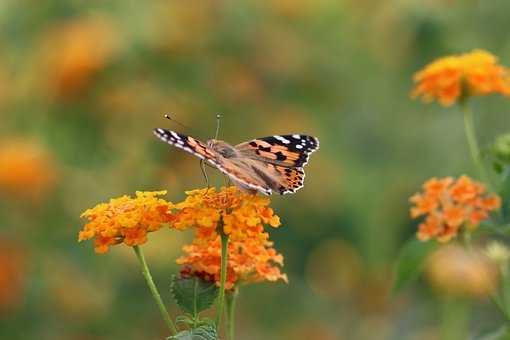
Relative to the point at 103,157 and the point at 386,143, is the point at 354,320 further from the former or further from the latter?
the point at 103,157

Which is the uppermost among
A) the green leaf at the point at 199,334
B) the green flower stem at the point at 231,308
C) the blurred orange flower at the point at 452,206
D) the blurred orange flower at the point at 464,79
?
the blurred orange flower at the point at 464,79

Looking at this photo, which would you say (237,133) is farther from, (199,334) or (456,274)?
(199,334)

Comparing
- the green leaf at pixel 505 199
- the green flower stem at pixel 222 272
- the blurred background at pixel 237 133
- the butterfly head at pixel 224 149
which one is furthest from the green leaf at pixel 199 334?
the blurred background at pixel 237 133

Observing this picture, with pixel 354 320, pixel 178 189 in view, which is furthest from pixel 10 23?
pixel 354 320

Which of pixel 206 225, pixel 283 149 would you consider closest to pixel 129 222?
pixel 206 225

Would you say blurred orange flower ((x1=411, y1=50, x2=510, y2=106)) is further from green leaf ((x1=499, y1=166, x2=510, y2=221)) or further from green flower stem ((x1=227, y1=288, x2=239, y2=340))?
green flower stem ((x1=227, y1=288, x2=239, y2=340))

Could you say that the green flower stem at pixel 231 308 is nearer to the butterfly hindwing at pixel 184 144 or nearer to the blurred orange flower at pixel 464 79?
the butterfly hindwing at pixel 184 144

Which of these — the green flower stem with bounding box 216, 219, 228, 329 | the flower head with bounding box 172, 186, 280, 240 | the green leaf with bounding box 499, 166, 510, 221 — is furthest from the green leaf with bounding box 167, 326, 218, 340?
the green leaf with bounding box 499, 166, 510, 221
